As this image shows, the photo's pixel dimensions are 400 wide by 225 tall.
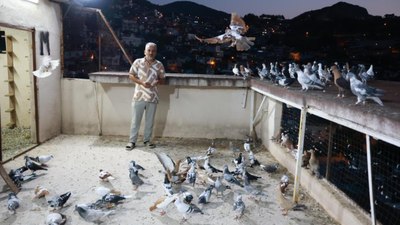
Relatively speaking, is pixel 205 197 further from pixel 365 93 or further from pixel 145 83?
pixel 145 83

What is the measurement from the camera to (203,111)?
30.0 ft

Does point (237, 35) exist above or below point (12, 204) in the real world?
above

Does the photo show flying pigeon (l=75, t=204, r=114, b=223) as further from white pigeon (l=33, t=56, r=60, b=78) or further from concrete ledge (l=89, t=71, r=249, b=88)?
concrete ledge (l=89, t=71, r=249, b=88)

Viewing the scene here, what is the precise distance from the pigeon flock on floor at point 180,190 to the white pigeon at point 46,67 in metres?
2.03

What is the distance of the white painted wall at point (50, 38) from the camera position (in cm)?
693

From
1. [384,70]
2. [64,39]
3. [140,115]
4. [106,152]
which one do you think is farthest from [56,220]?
[384,70]

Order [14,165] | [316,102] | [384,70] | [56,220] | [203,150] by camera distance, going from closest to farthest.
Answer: [56,220] → [316,102] → [14,165] → [203,150] → [384,70]

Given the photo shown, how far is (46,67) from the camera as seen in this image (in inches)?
301

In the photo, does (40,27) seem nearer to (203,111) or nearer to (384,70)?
(203,111)

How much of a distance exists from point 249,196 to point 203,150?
290 centimetres

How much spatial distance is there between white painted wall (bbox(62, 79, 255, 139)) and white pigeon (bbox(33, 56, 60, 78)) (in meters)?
1.43

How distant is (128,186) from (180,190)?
0.95 meters

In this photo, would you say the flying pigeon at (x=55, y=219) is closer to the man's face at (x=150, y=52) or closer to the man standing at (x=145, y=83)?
the man standing at (x=145, y=83)

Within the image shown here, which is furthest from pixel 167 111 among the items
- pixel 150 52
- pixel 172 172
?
pixel 172 172
